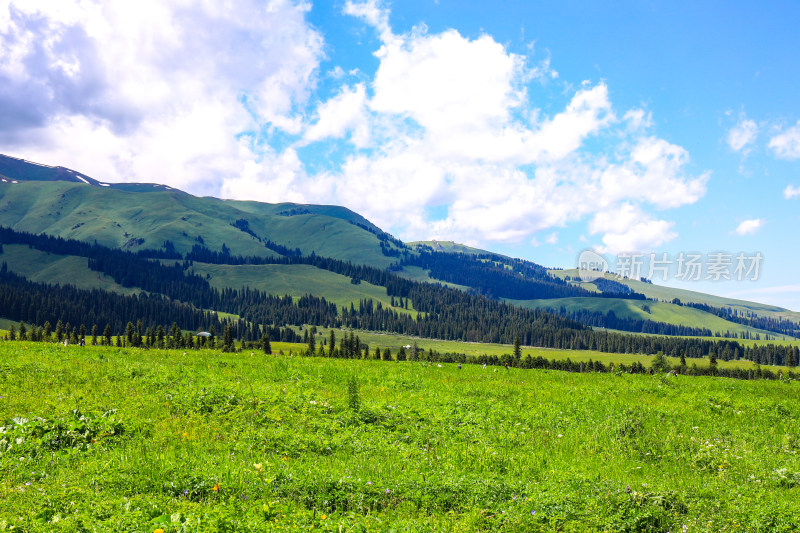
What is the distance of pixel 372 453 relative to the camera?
472 inches

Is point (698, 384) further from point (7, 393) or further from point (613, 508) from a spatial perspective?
point (7, 393)

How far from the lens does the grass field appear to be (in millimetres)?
8562

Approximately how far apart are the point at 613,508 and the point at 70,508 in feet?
33.4

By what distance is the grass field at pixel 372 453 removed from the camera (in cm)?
856

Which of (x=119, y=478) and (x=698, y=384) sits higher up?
(x=698, y=384)

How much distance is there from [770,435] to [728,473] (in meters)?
5.14

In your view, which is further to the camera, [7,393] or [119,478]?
[7,393]

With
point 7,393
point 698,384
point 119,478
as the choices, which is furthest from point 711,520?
point 7,393

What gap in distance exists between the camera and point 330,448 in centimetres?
1216

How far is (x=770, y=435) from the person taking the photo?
600 inches

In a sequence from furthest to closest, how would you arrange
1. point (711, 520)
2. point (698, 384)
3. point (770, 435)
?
point (698, 384)
point (770, 435)
point (711, 520)

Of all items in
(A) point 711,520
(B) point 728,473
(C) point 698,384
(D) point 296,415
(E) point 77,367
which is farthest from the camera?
(C) point 698,384

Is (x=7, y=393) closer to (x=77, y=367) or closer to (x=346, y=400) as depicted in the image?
(x=77, y=367)

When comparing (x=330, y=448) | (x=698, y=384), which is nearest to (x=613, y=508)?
(x=330, y=448)
